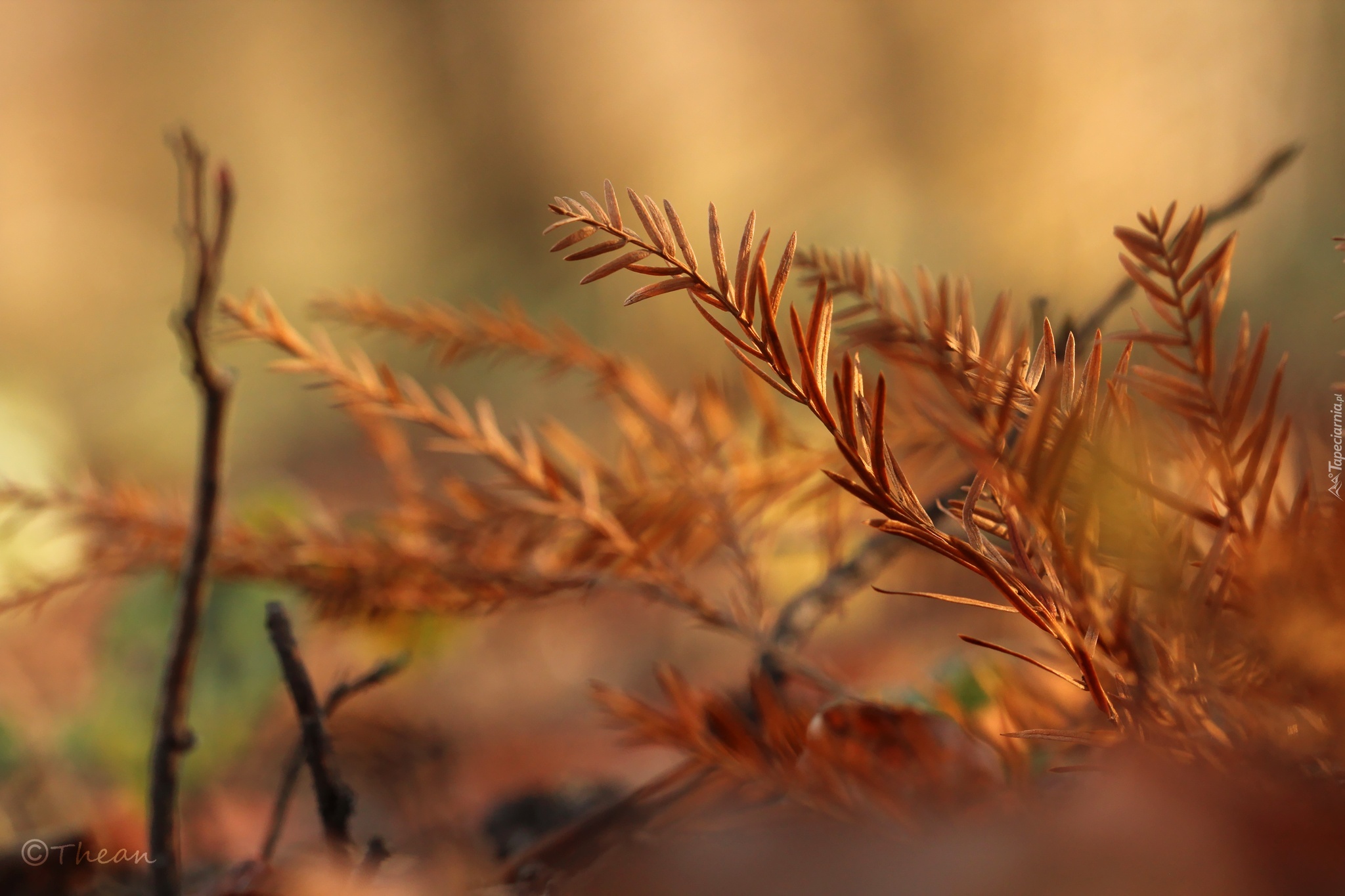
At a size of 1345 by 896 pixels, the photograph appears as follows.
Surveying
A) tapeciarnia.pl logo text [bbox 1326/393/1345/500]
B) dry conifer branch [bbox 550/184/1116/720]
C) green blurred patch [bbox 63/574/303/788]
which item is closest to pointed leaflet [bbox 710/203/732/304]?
dry conifer branch [bbox 550/184/1116/720]

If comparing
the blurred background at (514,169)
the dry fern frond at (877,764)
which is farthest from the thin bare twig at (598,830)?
the blurred background at (514,169)

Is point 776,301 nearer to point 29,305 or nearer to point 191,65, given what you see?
point 29,305

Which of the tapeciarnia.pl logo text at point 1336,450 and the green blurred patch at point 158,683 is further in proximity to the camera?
the green blurred patch at point 158,683

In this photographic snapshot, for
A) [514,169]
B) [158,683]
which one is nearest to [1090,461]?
[158,683]

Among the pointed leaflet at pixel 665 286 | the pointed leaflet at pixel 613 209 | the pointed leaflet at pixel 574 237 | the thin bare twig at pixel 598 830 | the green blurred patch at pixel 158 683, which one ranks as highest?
the pointed leaflet at pixel 613 209

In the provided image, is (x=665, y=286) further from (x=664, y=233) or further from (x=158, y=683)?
(x=158, y=683)

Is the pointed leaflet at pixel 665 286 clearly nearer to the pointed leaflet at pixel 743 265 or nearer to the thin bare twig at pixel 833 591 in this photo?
the pointed leaflet at pixel 743 265

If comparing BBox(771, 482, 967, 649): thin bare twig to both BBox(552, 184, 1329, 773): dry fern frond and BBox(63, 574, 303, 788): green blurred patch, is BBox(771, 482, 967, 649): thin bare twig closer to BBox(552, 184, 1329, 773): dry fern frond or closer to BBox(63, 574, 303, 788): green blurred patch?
BBox(552, 184, 1329, 773): dry fern frond

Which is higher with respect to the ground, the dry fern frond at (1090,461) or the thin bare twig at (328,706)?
the dry fern frond at (1090,461)
